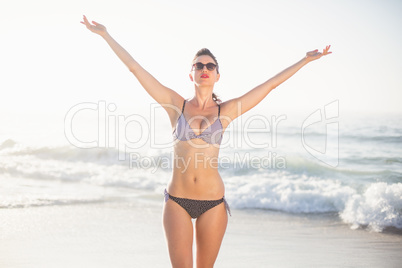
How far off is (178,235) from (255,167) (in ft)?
35.5

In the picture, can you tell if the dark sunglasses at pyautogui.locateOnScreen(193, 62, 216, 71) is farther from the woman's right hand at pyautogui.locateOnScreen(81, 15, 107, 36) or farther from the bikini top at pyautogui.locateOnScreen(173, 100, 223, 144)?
the woman's right hand at pyautogui.locateOnScreen(81, 15, 107, 36)

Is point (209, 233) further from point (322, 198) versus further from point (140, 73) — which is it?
point (322, 198)

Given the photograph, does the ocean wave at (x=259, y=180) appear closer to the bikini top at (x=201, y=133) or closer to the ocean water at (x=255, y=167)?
the ocean water at (x=255, y=167)

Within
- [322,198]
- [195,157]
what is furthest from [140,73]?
[322,198]

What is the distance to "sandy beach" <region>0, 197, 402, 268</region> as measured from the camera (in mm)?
→ 5633

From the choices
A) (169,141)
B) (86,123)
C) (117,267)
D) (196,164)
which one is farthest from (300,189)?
(86,123)

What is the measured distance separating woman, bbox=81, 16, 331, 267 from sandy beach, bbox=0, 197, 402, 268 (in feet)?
7.81

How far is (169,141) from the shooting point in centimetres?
2139

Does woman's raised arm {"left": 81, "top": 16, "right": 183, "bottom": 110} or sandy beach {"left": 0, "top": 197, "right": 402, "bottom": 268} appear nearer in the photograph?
woman's raised arm {"left": 81, "top": 16, "right": 183, "bottom": 110}

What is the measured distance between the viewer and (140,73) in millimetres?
3213

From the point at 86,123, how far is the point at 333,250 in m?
24.1

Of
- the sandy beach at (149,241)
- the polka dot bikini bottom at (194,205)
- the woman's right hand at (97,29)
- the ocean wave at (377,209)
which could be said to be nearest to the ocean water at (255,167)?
the ocean wave at (377,209)

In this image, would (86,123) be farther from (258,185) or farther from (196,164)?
(196,164)

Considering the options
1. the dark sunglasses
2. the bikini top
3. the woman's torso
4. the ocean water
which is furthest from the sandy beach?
the dark sunglasses
